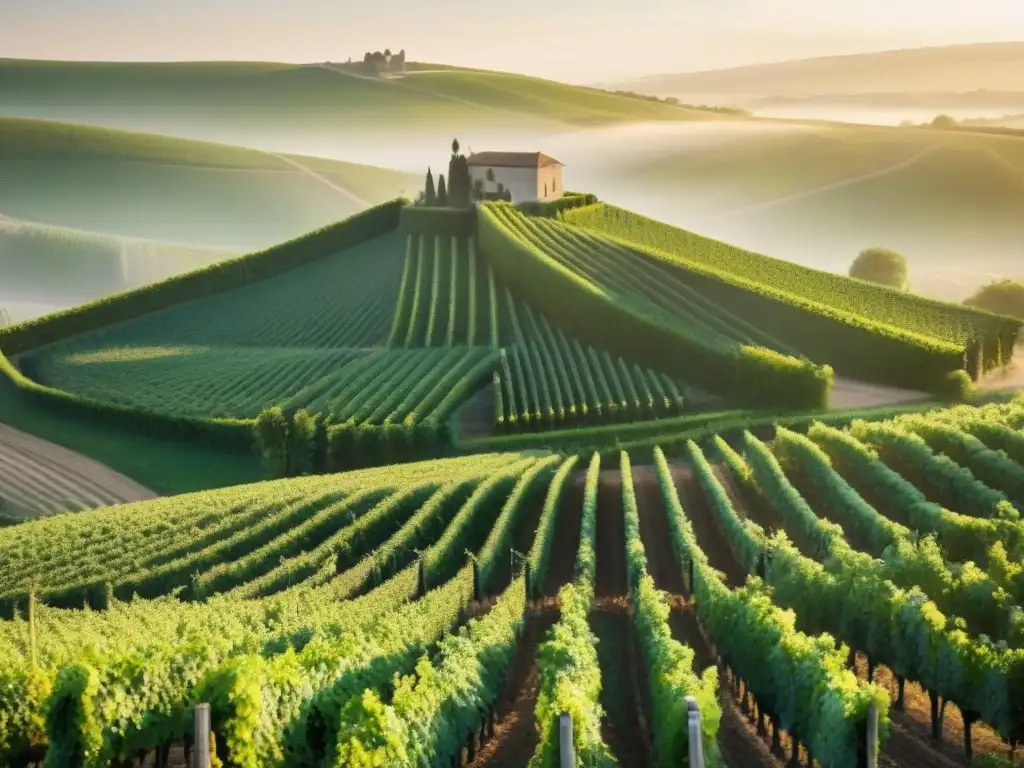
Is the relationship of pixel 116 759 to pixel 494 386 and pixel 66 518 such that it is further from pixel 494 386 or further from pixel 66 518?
pixel 494 386

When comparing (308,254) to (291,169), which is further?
(291,169)

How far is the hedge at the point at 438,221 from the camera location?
79.2 meters

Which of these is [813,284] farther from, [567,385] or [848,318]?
[567,385]

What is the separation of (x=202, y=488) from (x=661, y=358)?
23.4 meters

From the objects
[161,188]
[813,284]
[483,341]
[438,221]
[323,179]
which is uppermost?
[323,179]

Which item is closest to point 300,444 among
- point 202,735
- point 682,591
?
point 682,591

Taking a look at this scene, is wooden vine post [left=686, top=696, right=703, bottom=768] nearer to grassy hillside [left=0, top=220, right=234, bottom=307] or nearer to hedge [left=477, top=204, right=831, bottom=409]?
hedge [left=477, top=204, right=831, bottom=409]

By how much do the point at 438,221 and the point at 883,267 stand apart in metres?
36.1

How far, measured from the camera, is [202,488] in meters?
47.6

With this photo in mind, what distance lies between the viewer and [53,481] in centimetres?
4894

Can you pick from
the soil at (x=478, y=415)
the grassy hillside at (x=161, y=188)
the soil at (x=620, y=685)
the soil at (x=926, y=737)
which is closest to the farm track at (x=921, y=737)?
the soil at (x=926, y=737)

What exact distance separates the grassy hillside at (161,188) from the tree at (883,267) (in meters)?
88.1

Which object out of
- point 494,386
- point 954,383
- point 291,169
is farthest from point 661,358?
point 291,169

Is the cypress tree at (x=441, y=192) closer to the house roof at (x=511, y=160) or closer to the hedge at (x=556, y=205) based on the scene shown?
the house roof at (x=511, y=160)
